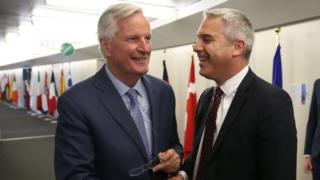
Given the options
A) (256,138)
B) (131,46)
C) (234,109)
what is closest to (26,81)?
(131,46)

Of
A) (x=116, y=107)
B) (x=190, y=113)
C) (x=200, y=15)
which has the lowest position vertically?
(x=190, y=113)

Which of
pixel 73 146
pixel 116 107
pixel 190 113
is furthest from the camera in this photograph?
pixel 190 113

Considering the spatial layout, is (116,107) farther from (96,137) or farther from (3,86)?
(3,86)

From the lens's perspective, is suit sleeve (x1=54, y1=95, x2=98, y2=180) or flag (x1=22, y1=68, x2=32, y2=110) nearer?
suit sleeve (x1=54, y1=95, x2=98, y2=180)

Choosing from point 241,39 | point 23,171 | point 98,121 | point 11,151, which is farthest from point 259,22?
point 11,151

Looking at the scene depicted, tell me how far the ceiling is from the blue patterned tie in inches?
62.5

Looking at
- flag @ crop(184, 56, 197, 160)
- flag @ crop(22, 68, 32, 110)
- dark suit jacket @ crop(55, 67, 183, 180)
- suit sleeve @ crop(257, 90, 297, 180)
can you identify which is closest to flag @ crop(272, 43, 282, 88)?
flag @ crop(184, 56, 197, 160)

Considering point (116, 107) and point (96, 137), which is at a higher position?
point (116, 107)

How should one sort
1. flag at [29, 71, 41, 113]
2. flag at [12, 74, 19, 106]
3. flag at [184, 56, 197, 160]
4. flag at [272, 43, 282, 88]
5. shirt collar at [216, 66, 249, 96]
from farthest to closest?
1. flag at [12, 74, 19, 106]
2. flag at [29, 71, 41, 113]
3. flag at [184, 56, 197, 160]
4. flag at [272, 43, 282, 88]
5. shirt collar at [216, 66, 249, 96]

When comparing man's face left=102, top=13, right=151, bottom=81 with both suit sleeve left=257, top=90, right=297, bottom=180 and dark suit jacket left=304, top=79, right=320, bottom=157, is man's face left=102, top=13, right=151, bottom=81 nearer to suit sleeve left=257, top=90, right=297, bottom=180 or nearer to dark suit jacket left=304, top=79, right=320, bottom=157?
suit sleeve left=257, top=90, right=297, bottom=180

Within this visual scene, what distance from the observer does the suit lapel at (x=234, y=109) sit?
55.8 inches

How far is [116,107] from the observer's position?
1388mm

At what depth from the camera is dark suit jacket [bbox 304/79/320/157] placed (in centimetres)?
282

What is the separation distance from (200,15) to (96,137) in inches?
91.1
